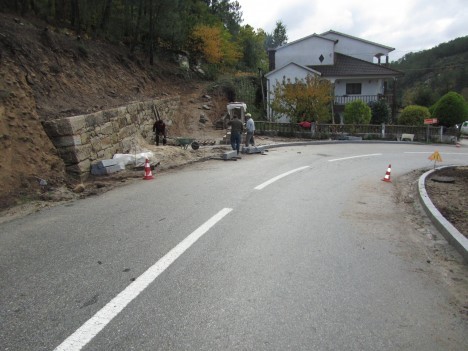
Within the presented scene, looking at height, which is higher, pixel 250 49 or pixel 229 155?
pixel 250 49

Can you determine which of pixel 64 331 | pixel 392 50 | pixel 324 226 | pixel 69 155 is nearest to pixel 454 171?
pixel 324 226

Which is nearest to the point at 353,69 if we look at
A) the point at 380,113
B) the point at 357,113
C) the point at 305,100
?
the point at 380,113

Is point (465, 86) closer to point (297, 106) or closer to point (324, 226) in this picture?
point (297, 106)

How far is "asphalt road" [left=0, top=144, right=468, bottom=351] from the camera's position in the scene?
323 centimetres

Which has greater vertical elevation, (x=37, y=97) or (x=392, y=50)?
(x=392, y=50)

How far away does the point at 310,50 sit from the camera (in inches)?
1559

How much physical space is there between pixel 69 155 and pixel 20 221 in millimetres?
3872

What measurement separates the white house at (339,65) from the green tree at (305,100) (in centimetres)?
567

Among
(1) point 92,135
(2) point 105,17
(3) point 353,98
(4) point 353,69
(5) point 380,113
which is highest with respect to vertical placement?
(2) point 105,17

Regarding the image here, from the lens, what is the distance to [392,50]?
1630 inches

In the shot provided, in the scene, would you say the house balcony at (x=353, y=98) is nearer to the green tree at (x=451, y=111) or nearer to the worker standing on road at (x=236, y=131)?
the green tree at (x=451, y=111)

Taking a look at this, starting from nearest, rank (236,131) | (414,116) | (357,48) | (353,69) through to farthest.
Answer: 1. (236,131)
2. (414,116)
3. (353,69)
4. (357,48)

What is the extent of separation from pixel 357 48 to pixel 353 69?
6.94 metres

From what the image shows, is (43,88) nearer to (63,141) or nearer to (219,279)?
(63,141)
